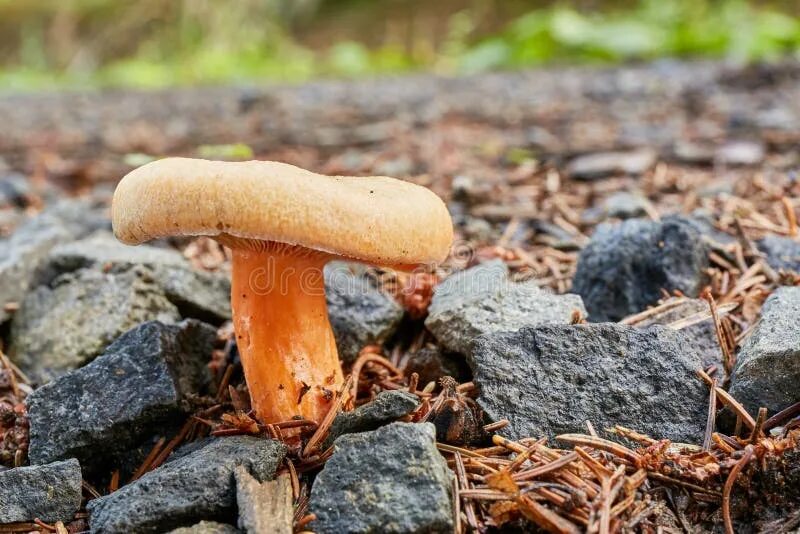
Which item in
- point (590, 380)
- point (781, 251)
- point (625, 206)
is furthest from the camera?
point (625, 206)

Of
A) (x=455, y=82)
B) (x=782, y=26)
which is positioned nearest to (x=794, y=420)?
(x=455, y=82)

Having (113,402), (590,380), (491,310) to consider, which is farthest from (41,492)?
(590,380)

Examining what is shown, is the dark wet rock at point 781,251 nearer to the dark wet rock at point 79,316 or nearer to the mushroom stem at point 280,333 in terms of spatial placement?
the mushroom stem at point 280,333

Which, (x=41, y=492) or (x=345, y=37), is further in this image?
(x=345, y=37)

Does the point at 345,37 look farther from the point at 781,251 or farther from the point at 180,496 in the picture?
the point at 180,496

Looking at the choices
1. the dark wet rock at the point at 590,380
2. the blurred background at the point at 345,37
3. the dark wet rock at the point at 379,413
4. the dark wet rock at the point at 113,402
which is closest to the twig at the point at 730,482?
the dark wet rock at the point at 590,380

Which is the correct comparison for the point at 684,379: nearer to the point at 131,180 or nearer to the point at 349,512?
the point at 349,512

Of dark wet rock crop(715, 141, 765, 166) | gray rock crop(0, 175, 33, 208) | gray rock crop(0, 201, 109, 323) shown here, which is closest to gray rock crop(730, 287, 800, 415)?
dark wet rock crop(715, 141, 765, 166)

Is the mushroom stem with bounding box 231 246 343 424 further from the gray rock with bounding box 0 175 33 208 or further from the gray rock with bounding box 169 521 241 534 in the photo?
the gray rock with bounding box 0 175 33 208
